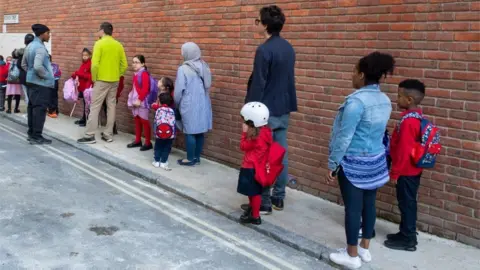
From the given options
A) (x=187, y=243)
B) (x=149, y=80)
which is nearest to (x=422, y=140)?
(x=187, y=243)

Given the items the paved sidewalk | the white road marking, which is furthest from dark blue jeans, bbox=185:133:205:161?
the white road marking

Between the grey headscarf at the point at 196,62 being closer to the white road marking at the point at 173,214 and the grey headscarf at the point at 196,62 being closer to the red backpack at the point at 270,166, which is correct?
the white road marking at the point at 173,214

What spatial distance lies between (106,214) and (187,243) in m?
1.19

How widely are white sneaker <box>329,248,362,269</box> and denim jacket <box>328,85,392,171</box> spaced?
2.56 feet

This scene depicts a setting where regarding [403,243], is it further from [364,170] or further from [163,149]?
[163,149]

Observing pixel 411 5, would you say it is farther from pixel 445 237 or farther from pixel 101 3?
pixel 101 3

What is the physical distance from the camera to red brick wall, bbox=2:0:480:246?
488cm

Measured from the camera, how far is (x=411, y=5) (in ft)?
17.2

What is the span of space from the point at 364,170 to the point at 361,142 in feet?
0.74

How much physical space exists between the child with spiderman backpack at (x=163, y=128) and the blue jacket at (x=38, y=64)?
8.08 ft

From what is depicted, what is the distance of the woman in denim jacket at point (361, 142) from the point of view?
13.6 feet

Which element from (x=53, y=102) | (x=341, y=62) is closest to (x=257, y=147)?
(x=341, y=62)

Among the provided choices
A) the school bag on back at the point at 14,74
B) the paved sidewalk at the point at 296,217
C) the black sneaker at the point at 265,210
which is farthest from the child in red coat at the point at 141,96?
the school bag on back at the point at 14,74

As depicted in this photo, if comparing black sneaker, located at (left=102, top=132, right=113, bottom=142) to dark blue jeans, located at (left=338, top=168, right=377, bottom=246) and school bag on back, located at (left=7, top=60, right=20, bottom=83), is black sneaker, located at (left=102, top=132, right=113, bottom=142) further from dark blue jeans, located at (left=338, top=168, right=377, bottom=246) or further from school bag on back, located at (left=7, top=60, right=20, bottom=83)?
dark blue jeans, located at (left=338, top=168, right=377, bottom=246)
